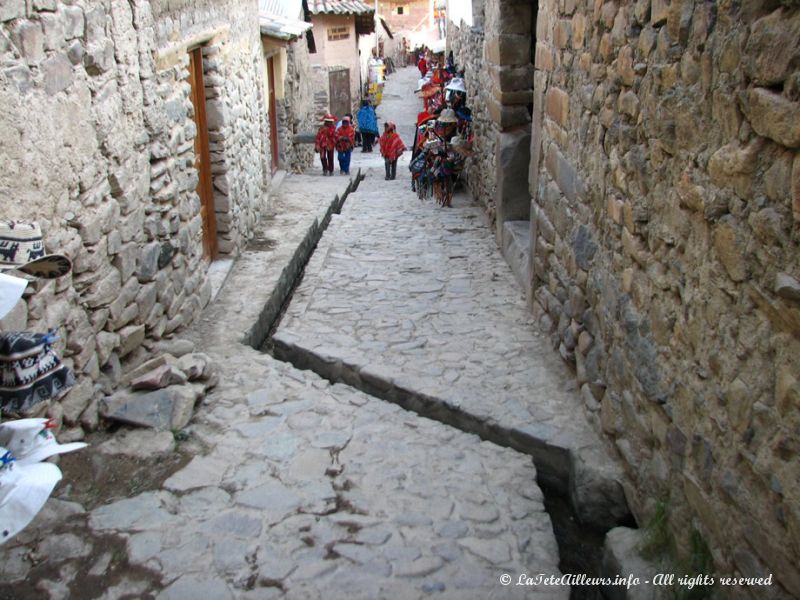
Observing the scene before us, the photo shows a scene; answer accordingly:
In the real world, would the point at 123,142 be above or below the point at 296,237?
above

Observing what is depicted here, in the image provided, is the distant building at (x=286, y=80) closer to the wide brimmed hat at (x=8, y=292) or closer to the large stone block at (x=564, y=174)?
the large stone block at (x=564, y=174)

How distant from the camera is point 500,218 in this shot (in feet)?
23.4

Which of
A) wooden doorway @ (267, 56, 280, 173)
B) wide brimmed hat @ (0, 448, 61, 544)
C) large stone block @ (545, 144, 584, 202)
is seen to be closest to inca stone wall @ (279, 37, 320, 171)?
wooden doorway @ (267, 56, 280, 173)

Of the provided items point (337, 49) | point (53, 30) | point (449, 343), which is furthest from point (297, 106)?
point (53, 30)

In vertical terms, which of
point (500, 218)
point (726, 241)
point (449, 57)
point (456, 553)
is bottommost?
point (456, 553)

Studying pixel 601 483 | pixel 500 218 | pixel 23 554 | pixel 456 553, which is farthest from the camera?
pixel 500 218

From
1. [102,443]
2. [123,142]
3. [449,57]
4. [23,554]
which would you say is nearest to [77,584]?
[23,554]

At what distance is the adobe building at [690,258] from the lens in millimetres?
2031

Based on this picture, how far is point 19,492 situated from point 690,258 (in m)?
2.14

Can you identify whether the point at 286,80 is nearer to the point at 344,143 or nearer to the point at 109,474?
the point at 344,143

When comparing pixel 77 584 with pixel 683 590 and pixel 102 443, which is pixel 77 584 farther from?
pixel 683 590

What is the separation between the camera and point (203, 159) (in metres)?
6.57

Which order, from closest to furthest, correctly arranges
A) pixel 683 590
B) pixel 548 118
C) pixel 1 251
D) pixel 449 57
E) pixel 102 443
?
pixel 1 251 → pixel 683 590 → pixel 102 443 → pixel 548 118 → pixel 449 57

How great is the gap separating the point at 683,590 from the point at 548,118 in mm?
3104
